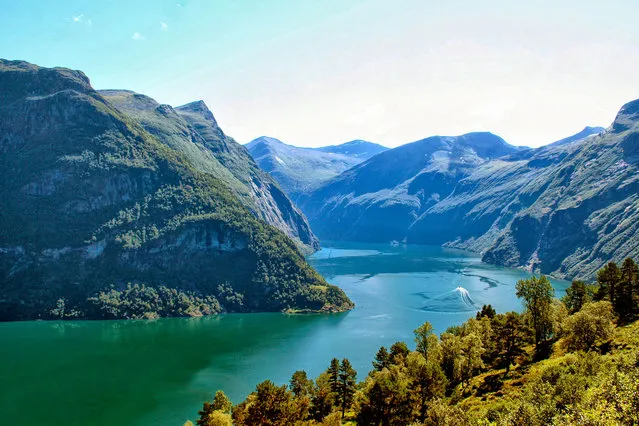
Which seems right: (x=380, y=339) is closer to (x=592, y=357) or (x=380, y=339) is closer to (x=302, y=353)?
(x=302, y=353)

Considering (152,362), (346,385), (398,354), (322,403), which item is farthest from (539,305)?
(152,362)

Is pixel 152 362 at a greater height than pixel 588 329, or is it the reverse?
pixel 588 329

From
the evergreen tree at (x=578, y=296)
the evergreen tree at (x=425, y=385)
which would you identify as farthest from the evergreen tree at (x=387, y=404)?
the evergreen tree at (x=578, y=296)

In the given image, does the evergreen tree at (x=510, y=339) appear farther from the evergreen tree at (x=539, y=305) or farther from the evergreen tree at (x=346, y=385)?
the evergreen tree at (x=346, y=385)

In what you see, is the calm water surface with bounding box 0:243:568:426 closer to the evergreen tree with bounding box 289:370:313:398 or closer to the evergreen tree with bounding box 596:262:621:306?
the evergreen tree with bounding box 289:370:313:398

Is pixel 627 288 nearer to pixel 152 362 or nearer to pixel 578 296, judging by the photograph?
pixel 578 296
